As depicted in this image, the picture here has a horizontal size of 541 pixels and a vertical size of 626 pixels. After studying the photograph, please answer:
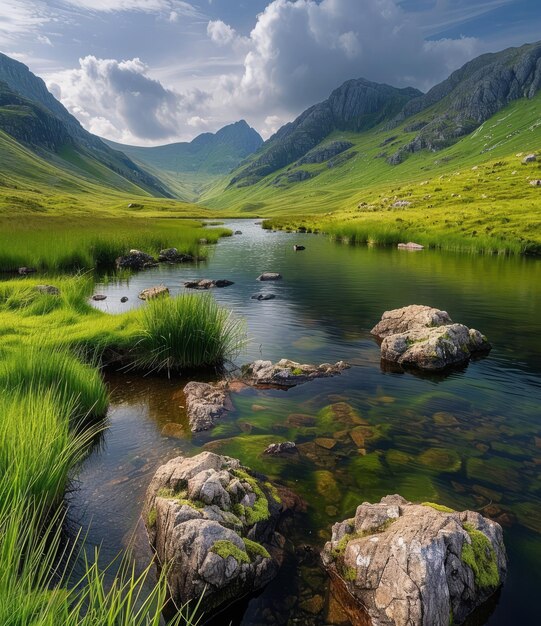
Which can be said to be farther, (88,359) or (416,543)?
(88,359)

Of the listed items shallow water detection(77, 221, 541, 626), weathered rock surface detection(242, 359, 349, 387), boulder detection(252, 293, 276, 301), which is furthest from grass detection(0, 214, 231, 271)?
weathered rock surface detection(242, 359, 349, 387)

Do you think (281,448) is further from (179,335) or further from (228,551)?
(179,335)

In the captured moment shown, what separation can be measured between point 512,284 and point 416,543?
111 feet

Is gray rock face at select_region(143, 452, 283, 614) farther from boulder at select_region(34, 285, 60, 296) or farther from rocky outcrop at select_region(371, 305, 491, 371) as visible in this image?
boulder at select_region(34, 285, 60, 296)

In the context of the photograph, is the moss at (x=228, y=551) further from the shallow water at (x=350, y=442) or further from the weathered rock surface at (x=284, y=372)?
the weathered rock surface at (x=284, y=372)

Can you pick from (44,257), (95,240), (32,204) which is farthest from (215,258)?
(32,204)

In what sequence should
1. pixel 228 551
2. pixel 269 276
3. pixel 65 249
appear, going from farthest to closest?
pixel 269 276 < pixel 65 249 < pixel 228 551

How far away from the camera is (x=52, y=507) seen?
7867 millimetres

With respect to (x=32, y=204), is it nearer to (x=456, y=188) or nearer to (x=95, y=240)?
(x=95, y=240)

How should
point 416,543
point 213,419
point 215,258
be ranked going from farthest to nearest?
point 215,258 → point 213,419 → point 416,543

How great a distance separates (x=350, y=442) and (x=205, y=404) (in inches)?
176

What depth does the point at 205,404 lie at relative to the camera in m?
12.7

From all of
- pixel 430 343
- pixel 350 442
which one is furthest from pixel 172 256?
pixel 350 442

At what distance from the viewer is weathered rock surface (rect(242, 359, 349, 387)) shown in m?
15.1
